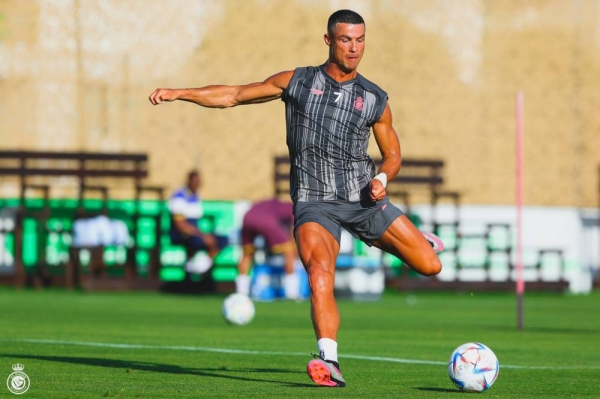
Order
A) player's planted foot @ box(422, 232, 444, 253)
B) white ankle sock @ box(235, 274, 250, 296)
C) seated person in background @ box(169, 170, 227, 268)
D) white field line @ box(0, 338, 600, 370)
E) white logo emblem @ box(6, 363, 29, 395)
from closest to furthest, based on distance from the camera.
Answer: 1. white logo emblem @ box(6, 363, 29, 395)
2. player's planted foot @ box(422, 232, 444, 253)
3. white field line @ box(0, 338, 600, 370)
4. white ankle sock @ box(235, 274, 250, 296)
5. seated person in background @ box(169, 170, 227, 268)

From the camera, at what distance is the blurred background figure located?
24859 mm

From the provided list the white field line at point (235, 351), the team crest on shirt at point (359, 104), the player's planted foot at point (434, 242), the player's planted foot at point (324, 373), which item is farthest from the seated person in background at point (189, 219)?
the player's planted foot at point (324, 373)

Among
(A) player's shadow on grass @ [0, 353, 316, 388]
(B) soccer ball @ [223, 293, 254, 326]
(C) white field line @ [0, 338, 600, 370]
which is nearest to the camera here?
(A) player's shadow on grass @ [0, 353, 316, 388]

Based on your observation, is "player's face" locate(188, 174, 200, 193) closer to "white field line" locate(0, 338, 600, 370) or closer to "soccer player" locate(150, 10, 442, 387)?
"white field line" locate(0, 338, 600, 370)

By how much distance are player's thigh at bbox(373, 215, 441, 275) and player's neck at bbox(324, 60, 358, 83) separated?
1045 millimetres

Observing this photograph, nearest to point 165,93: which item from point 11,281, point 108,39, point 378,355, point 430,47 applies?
point 378,355

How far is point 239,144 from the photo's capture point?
3084 cm

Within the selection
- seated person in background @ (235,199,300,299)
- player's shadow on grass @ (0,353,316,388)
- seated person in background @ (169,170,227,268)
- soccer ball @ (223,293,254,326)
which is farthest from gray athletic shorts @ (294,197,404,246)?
seated person in background @ (169,170,227,268)

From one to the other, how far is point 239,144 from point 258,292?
293 inches

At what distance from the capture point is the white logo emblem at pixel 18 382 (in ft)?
26.0

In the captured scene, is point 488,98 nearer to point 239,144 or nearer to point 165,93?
point 239,144

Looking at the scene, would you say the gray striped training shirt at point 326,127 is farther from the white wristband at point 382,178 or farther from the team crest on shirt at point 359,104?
the white wristband at point 382,178

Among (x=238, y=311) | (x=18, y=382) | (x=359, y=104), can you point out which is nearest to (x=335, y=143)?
(x=359, y=104)

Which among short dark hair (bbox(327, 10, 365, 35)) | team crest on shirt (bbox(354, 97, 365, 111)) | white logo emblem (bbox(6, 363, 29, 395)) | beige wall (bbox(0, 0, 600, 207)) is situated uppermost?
beige wall (bbox(0, 0, 600, 207))
